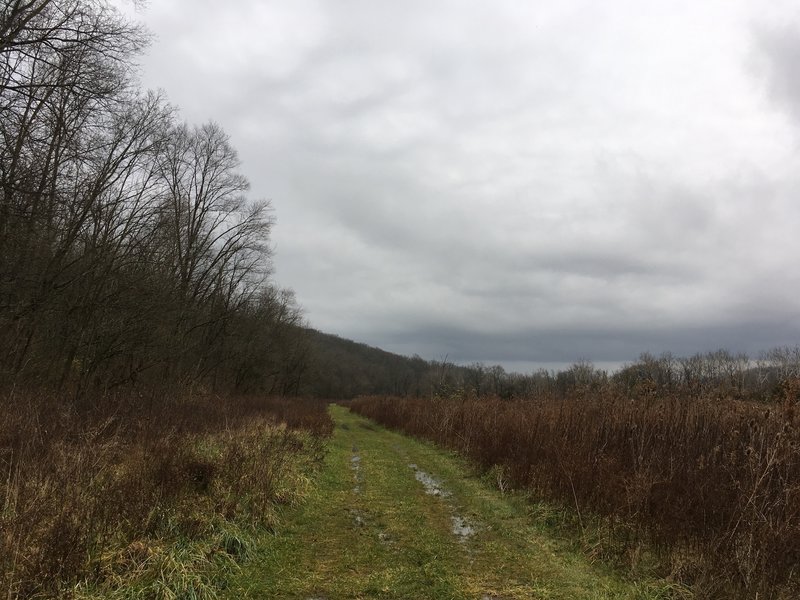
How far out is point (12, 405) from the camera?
963 cm

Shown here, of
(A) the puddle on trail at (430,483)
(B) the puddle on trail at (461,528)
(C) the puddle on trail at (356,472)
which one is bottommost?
(C) the puddle on trail at (356,472)

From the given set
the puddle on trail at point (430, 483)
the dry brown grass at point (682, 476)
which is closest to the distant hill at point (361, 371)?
the puddle on trail at point (430, 483)

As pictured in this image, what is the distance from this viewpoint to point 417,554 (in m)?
6.40

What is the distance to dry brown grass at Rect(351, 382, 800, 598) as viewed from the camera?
523 centimetres

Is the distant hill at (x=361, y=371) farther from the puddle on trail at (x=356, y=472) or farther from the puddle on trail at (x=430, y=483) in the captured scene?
the puddle on trail at (x=430, y=483)

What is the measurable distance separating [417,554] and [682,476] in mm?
4131

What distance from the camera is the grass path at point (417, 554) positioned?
17.4ft

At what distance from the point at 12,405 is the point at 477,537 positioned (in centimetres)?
929

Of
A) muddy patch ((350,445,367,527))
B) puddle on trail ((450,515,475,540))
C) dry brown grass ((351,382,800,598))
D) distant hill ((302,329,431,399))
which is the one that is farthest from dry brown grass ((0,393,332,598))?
distant hill ((302,329,431,399))

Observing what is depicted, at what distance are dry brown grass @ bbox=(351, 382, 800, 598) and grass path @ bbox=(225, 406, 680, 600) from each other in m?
0.72

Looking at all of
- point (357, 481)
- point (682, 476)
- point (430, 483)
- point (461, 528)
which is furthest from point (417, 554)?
point (430, 483)

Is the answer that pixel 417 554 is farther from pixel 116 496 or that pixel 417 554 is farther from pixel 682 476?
pixel 682 476

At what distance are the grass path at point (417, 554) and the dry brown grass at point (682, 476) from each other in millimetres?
718

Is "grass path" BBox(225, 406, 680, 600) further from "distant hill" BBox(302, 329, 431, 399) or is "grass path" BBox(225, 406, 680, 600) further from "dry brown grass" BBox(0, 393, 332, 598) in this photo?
"distant hill" BBox(302, 329, 431, 399)
